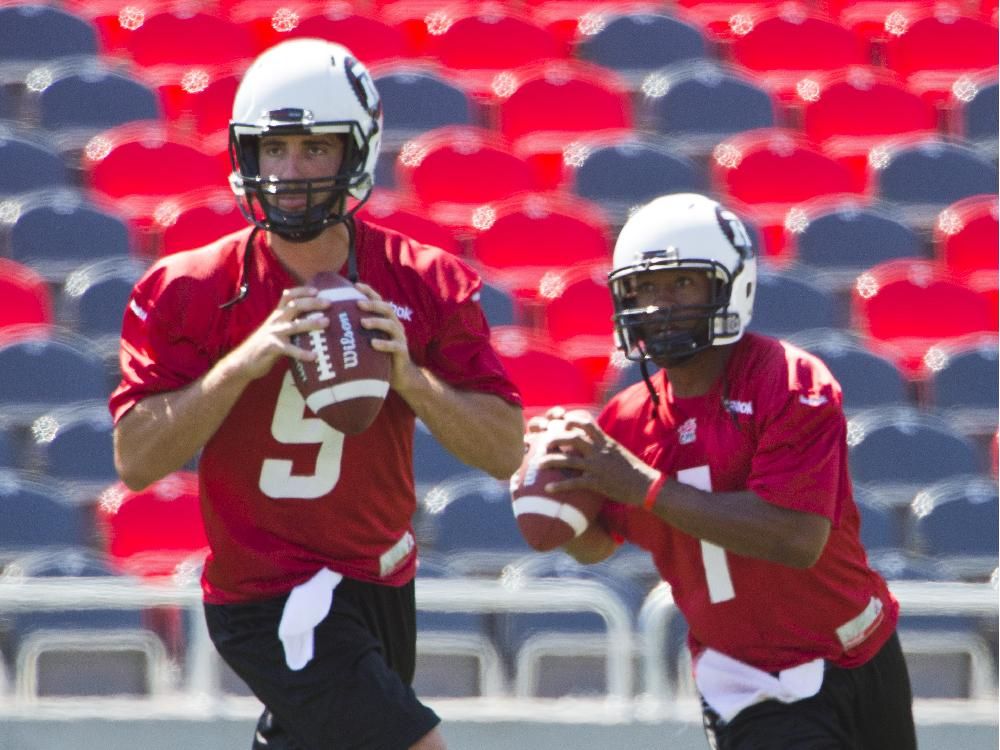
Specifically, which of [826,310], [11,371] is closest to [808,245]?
[826,310]

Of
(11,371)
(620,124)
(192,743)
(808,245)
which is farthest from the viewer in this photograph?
(620,124)

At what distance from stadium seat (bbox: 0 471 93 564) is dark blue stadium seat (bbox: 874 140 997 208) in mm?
3661

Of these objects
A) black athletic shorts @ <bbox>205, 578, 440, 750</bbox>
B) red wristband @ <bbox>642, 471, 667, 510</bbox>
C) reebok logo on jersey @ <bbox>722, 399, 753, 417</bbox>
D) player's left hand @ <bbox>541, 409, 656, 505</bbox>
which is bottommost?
black athletic shorts @ <bbox>205, 578, 440, 750</bbox>

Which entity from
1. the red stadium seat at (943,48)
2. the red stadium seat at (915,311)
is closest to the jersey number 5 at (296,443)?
the red stadium seat at (915,311)

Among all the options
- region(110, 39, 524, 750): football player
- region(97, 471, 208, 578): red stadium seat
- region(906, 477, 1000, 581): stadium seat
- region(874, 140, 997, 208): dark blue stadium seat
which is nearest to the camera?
region(110, 39, 524, 750): football player

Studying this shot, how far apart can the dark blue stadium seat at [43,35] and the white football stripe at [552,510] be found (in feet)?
16.4

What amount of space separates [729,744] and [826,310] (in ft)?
10.5

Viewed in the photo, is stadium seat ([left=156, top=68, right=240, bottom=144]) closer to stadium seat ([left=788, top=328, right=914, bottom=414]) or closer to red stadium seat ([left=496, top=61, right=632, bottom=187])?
red stadium seat ([left=496, top=61, right=632, bottom=187])

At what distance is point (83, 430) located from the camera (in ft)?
17.3

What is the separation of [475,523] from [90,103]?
9.88 feet

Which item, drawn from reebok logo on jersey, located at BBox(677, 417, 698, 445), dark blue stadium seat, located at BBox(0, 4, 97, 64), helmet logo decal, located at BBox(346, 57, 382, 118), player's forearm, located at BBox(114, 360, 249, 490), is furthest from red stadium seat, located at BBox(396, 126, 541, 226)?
player's forearm, located at BBox(114, 360, 249, 490)

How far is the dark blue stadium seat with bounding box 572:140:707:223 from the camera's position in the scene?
6680 mm

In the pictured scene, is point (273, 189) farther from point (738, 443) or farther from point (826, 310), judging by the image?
point (826, 310)

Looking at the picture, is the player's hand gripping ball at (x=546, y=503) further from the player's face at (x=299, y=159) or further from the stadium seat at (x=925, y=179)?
the stadium seat at (x=925, y=179)
